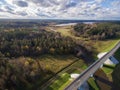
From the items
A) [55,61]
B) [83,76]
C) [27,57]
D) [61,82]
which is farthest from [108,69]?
[27,57]

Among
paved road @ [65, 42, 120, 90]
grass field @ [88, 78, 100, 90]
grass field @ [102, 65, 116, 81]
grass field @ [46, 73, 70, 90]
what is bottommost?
grass field @ [102, 65, 116, 81]

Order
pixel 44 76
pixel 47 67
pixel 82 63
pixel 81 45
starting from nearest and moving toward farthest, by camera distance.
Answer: pixel 44 76, pixel 47 67, pixel 82 63, pixel 81 45

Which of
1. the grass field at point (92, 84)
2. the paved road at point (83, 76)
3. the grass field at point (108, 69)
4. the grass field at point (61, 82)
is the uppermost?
the paved road at point (83, 76)

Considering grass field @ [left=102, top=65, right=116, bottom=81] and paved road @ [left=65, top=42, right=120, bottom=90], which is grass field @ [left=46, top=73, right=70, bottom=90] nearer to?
paved road @ [left=65, top=42, right=120, bottom=90]

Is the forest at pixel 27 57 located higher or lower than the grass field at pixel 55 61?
higher

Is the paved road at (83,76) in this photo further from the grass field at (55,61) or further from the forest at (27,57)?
the grass field at (55,61)

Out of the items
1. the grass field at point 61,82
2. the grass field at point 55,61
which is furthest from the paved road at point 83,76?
the grass field at point 55,61

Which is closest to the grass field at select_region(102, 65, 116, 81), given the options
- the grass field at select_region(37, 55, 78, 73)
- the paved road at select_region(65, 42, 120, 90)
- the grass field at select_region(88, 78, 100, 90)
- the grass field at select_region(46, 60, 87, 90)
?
the paved road at select_region(65, 42, 120, 90)

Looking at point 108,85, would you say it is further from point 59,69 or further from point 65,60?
point 65,60

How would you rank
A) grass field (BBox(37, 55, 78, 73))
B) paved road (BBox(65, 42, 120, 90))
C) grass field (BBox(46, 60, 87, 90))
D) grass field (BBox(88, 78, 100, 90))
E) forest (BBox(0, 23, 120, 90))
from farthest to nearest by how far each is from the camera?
1. grass field (BBox(37, 55, 78, 73))
2. grass field (BBox(88, 78, 100, 90))
3. forest (BBox(0, 23, 120, 90))
4. grass field (BBox(46, 60, 87, 90))
5. paved road (BBox(65, 42, 120, 90))

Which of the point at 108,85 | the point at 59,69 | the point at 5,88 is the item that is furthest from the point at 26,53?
the point at 108,85

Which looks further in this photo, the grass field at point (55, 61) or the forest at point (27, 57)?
the grass field at point (55, 61)
